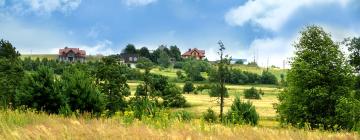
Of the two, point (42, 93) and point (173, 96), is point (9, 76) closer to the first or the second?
point (173, 96)

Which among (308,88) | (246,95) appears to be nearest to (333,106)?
(308,88)

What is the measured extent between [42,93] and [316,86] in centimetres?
3525

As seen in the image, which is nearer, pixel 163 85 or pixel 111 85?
pixel 111 85

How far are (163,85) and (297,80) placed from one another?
50224 mm

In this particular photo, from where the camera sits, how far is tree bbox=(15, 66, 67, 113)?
32812 millimetres

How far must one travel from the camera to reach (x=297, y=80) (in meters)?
61.3

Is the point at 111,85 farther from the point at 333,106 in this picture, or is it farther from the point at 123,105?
the point at 333,106

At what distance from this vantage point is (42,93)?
34250 mm

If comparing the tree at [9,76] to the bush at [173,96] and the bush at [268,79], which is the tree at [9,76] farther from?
the bush at [268,79]

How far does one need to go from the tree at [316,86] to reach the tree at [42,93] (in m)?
31.1

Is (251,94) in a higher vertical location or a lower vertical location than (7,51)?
lower

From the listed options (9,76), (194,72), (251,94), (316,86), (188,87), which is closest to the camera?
(316,86)

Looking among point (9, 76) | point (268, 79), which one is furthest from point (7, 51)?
point (268, 79)

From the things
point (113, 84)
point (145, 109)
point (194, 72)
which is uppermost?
point (194, 72)
